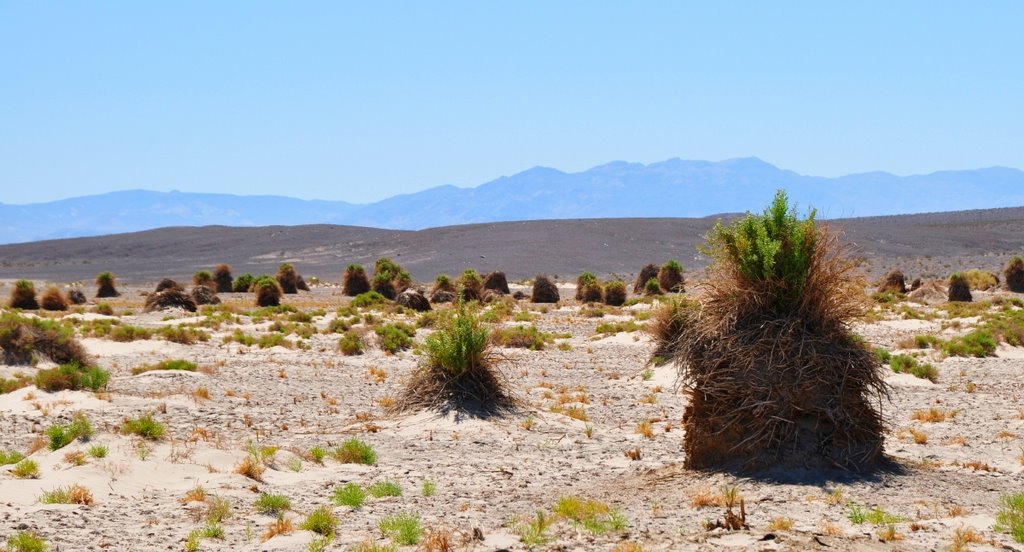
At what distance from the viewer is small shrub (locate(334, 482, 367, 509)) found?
335 inches

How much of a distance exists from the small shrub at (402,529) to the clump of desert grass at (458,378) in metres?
5.59

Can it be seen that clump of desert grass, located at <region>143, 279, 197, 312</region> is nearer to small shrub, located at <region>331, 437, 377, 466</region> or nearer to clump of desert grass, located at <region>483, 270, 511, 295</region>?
clump of desert grass, located at <region>483, 270, 511, 295</region>

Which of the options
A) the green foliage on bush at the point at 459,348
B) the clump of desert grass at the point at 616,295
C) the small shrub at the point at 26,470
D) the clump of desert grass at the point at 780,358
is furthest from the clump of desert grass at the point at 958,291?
the small shrub at the point at 26,470

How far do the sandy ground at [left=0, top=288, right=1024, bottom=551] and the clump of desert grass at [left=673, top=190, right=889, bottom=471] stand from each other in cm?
36

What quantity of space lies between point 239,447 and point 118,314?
2205cm

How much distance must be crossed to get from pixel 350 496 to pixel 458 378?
5195 mm

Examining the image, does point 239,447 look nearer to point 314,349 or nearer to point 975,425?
point 975,425

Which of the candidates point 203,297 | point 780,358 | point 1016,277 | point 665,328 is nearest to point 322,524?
point 780,358

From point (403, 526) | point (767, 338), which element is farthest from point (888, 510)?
point (403, 526)

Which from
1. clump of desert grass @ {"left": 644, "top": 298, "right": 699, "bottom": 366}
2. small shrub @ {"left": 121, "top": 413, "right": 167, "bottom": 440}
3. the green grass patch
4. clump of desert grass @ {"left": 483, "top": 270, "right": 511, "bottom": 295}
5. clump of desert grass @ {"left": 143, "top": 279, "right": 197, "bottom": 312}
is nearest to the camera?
the green grass patch

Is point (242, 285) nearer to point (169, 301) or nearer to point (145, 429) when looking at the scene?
point (169, 301)

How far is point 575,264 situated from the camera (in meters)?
75.5

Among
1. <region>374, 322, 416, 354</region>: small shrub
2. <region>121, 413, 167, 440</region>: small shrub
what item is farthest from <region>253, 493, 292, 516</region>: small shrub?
<region>374, 322, 416, 354</region>: small shrub

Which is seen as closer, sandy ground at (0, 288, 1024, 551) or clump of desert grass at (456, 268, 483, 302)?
sandy ground at (0, 288, 1024, 551)
